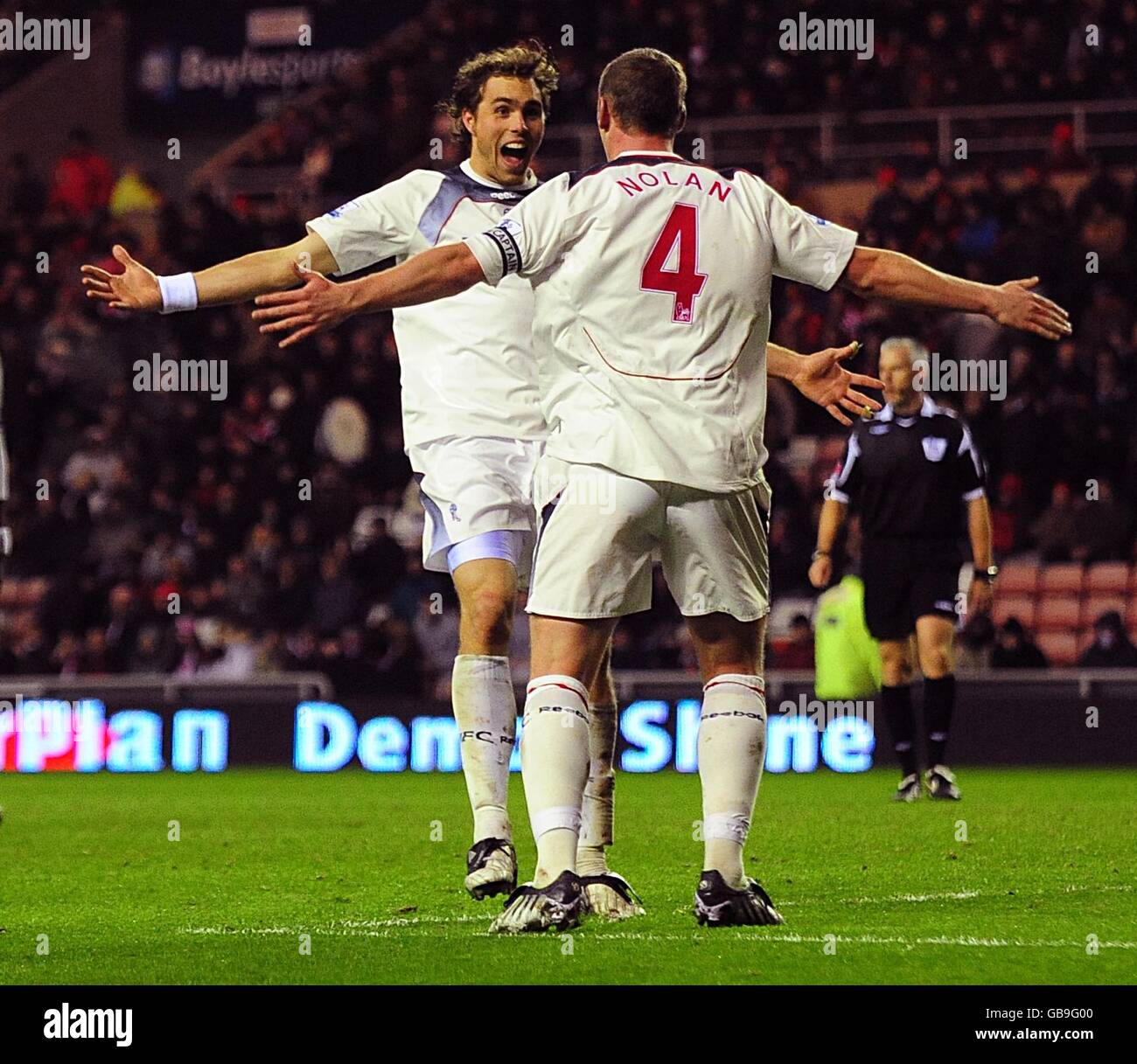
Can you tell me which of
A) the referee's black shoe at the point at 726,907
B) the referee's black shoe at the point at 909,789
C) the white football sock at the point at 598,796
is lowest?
the referee's black shoe at the point at 909,789

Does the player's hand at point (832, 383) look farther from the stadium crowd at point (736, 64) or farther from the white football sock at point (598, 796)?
the stadium crowd at point (736, 64)

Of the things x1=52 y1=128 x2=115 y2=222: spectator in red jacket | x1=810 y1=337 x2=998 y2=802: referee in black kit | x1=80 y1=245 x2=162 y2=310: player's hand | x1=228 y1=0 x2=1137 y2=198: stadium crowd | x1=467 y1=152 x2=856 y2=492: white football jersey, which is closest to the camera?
x1=467 y1=152 x2=856 y2=492: white football jersey

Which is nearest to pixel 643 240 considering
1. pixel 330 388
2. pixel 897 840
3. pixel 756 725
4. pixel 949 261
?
pixel 756 725

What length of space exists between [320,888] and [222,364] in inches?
510

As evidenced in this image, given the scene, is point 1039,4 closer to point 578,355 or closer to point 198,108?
point 198,108

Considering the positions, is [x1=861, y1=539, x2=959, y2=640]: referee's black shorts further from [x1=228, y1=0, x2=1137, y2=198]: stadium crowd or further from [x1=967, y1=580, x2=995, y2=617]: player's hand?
[x1=228, y1=0, x2=1137, y2=198]: stadium crowd

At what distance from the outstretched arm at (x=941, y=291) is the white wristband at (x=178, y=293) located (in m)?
1.69

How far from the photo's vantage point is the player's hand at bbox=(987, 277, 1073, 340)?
5367 millimetres

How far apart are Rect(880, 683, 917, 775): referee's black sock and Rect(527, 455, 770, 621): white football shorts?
504cm

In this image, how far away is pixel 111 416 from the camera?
1856 centimetres

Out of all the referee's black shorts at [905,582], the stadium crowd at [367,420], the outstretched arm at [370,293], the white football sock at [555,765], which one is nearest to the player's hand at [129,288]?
the outstretched arm at [370,293]

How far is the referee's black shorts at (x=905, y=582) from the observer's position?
10.2 metres

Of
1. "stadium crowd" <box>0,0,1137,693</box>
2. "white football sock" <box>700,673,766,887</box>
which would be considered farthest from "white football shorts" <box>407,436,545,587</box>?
"stadium crowd" <box>0,0,1137,693</box>

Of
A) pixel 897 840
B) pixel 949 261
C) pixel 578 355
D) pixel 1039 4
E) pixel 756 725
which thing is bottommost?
pixel 897 840
